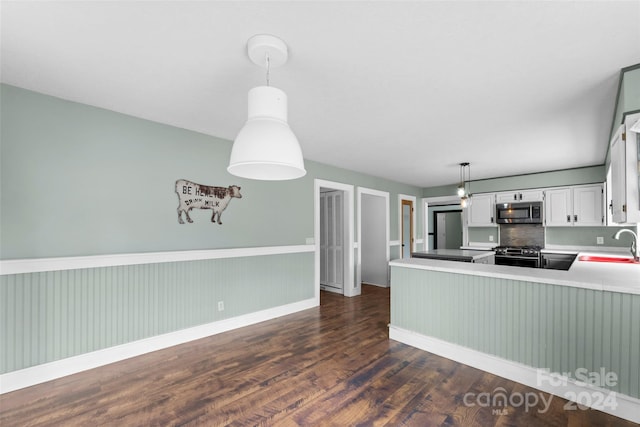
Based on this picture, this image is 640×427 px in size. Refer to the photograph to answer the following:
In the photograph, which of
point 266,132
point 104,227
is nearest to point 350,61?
point 266,132

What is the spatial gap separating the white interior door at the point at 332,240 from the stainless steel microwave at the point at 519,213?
3238 millimetres

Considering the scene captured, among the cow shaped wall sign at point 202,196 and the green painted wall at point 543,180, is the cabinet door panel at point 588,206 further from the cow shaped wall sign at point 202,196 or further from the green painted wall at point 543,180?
the cow shaped wall sign at point 202,196

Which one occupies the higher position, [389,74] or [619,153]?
[389,74]

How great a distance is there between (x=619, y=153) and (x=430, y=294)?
1.93m

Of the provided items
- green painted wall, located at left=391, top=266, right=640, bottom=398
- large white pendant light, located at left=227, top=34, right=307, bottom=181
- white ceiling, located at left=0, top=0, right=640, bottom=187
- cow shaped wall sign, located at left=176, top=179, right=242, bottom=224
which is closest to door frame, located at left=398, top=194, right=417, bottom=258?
white ceiling, located at left=0, top=0, right=640, bottom=187

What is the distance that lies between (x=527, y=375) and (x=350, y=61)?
→ 2896 millimetres

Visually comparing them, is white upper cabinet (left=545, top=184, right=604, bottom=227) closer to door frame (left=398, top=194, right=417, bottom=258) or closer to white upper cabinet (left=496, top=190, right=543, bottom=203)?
white upper cabinet (left=496, top=190, right=543, bottom=203)

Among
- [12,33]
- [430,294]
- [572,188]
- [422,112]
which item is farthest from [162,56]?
[572,188]

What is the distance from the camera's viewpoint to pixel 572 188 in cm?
523

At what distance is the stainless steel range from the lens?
5.15 meters

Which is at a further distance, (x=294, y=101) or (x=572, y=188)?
(x=572, y=188)

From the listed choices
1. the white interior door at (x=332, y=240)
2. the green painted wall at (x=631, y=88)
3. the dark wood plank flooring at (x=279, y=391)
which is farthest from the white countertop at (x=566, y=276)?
the white interior door at (x=332, y=240)

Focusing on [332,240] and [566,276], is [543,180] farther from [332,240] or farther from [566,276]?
[332,240]

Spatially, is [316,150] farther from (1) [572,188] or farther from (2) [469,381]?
(1) [572,188]
